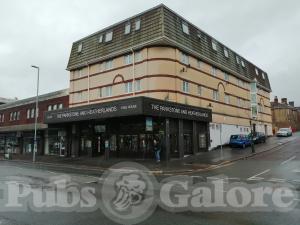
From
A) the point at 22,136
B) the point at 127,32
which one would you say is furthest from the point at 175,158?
the point at 22,136

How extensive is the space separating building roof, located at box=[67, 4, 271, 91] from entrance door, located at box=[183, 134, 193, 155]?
8447 mm

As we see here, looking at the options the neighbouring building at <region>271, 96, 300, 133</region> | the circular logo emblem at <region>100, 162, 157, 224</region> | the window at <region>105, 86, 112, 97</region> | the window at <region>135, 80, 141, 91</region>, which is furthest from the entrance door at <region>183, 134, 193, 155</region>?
the neighbouring building at <region>271, 96, 300, 133</region>

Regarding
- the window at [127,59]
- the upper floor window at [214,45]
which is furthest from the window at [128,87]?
the upper floor window at [214,45]

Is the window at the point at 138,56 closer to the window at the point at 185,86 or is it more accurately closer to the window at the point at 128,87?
the window at the point at 128,87

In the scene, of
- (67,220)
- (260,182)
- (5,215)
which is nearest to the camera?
(67,220)

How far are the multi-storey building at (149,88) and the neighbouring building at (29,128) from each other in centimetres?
412

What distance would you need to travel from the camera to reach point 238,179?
15.0m

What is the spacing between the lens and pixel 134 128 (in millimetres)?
26766

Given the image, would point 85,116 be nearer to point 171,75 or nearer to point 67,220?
point 171,75

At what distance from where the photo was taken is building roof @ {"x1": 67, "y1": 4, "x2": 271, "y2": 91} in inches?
1081

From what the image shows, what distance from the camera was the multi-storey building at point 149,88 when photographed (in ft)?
84.8

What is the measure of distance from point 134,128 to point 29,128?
64.5ft

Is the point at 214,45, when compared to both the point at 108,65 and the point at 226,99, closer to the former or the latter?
the point at 226,99

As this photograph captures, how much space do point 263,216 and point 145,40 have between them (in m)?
22.3
